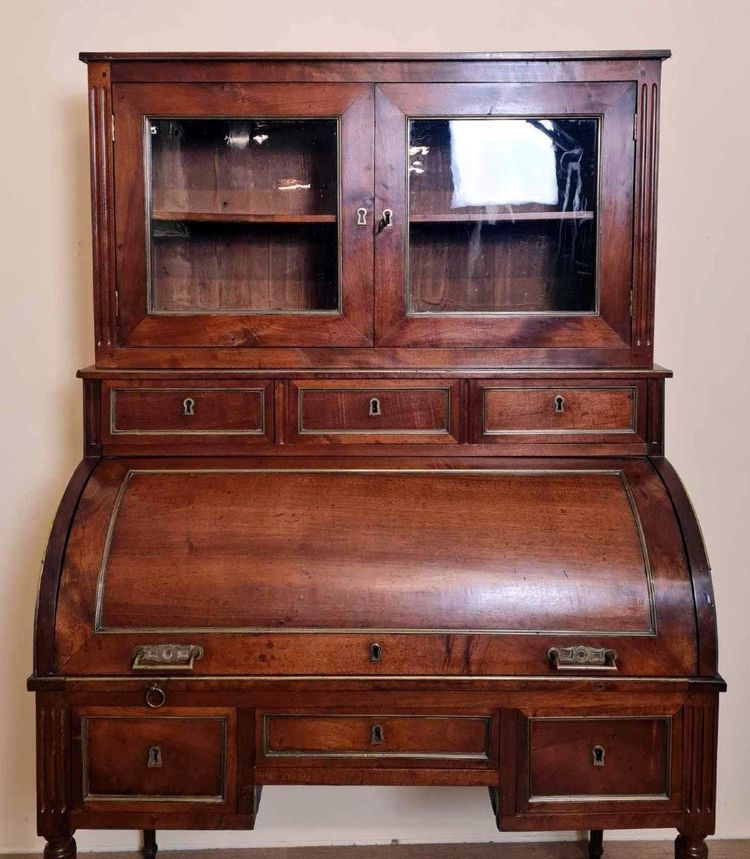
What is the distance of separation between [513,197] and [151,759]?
1.62m

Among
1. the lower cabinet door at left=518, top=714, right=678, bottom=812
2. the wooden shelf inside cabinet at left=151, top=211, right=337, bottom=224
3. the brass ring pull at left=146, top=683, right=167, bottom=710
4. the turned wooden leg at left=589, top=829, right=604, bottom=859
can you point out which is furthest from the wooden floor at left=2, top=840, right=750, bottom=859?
the wooden shelf inside cabinet at left=151, top=211, right=337, bottom=224

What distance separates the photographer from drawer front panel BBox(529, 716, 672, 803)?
86.0 inches

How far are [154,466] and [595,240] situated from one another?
1263mm

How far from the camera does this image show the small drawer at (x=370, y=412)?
2.50 metres

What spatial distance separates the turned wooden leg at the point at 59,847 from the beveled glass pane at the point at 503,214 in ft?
4.94

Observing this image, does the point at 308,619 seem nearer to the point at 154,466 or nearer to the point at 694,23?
the point at 154,466

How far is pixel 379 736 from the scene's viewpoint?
2195 mm

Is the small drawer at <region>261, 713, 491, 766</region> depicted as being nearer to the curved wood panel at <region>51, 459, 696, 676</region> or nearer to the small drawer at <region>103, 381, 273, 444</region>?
the curved wood panel at <region>51, 459, 696, 676</region>

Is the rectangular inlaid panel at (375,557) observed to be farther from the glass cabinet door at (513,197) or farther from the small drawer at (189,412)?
the glass cabinet door at (513,197)

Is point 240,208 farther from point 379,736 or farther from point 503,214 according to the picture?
point 379,736

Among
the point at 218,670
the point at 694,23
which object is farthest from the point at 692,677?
the point at 694,23

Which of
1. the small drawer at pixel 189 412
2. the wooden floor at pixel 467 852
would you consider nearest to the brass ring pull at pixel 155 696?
the small drawer at pixel 189 412

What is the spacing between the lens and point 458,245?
2.57 meters

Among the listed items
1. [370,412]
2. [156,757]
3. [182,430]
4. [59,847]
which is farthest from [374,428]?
[59,847]
